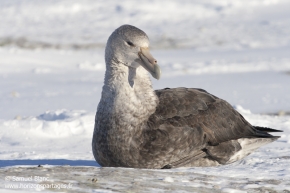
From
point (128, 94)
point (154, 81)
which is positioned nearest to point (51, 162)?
point (128, 94)

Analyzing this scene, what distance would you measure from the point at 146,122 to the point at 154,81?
7.62 meters

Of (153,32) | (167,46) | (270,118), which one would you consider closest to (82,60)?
(167,46)

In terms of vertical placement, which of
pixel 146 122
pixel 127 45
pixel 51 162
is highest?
pixel 127 45

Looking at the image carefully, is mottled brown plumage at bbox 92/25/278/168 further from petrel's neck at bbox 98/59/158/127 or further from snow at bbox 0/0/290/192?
snow at bbox 0/0/290/192

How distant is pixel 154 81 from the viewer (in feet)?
45.6

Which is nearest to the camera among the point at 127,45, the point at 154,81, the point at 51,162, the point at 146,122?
the point at 146,122

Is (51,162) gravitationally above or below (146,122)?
below

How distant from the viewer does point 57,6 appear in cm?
2747

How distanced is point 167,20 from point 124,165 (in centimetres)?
1929

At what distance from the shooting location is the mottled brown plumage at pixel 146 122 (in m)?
6.18

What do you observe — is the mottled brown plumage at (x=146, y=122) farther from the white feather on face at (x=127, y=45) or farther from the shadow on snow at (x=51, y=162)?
the shadow on snow at (x=51, y=162)

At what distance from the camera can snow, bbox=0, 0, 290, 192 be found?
20.6ft

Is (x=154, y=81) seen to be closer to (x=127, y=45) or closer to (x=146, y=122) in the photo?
(x=127, y=45)

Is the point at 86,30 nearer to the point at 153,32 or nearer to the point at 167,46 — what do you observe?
the point at 153,32
